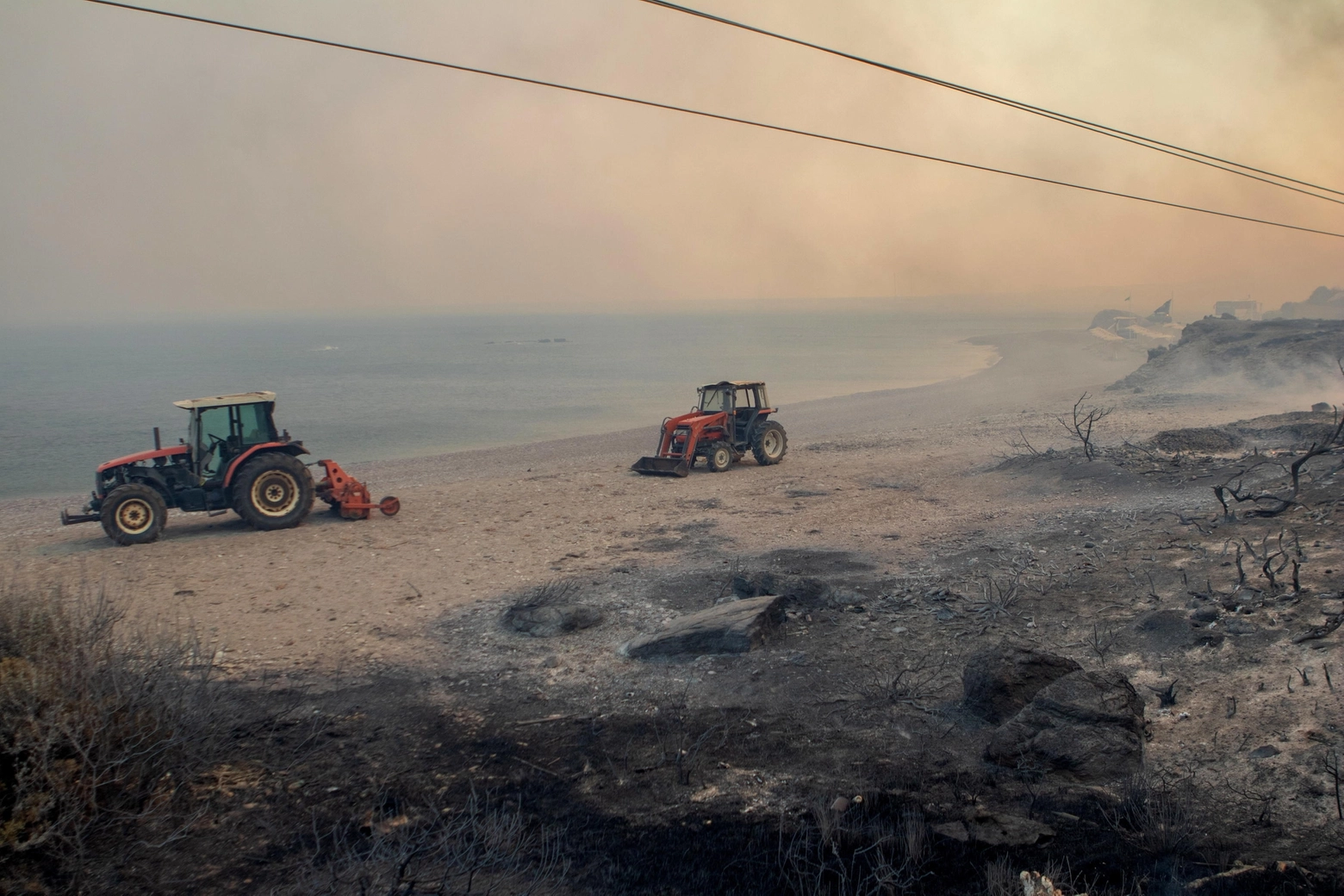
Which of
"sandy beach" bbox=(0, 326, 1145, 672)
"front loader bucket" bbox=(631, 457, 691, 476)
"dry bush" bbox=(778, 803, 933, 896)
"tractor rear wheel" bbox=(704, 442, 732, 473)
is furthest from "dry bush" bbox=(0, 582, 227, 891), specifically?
"tractor rear wheel" bbox=(704, 442, 732, 473)

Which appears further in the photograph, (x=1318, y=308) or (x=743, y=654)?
(x=1318, y=308)

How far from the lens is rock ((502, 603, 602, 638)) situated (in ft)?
27.5

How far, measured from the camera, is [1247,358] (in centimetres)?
3250

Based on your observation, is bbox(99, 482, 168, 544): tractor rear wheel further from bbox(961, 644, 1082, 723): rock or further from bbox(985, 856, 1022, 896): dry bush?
bbox(985, 856, 1022, 896): dry bush

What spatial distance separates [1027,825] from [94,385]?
73154 millimetres

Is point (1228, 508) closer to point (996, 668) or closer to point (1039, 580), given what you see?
point (1039, 580)

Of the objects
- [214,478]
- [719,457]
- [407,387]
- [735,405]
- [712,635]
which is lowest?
[712,635]

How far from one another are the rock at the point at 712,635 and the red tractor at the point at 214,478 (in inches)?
297

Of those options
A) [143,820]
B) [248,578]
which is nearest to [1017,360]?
[248,578]

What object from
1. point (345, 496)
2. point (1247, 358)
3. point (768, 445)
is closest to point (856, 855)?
point (345, 496)

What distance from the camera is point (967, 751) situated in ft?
18.2

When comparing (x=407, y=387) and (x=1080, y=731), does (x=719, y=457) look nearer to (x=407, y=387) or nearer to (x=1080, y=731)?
(x=1080, y=731)

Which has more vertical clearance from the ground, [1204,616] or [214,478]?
[214,478]

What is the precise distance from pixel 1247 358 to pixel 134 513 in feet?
121
